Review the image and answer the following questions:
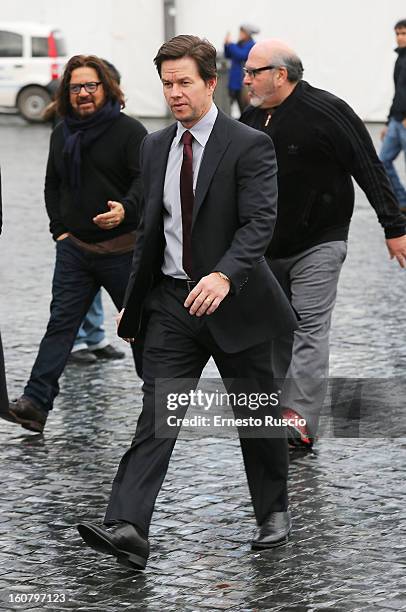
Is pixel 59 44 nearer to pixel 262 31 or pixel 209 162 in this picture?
pixel 262 31

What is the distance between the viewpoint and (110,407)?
796cm

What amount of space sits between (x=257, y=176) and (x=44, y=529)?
158 cm

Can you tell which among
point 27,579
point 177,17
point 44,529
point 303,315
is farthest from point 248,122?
point 177,17

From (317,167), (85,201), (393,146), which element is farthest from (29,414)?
(393,146)

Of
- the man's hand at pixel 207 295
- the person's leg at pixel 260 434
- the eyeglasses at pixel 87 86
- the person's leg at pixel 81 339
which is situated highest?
the eyeglasses at pixel 87 86

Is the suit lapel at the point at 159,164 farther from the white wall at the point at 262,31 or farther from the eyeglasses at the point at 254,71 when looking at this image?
the white wall at the point at 262,31

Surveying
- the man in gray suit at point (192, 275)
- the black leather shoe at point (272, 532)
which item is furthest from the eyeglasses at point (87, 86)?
the black leather shoe at point (272, 532)

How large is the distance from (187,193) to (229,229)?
19cm

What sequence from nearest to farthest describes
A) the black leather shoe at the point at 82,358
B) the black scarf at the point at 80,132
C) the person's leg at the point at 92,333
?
1. the black scarf at the point at 80,132
2. the black leather shoe at the point at 82,358
3. the person's leg at the point at 92,333

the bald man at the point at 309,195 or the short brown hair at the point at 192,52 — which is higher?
the short brown hair at the point at 192,52

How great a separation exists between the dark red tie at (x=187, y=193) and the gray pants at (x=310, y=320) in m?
1.82

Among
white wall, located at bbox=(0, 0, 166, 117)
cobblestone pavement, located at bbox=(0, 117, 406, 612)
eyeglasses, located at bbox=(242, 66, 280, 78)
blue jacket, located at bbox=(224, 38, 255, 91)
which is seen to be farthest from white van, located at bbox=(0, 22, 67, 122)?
eyeglasses, located at bbox=(242, 66, 280, 78)

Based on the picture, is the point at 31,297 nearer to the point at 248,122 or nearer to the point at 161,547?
the point at 248,122

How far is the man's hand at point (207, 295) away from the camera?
5.16 meters
